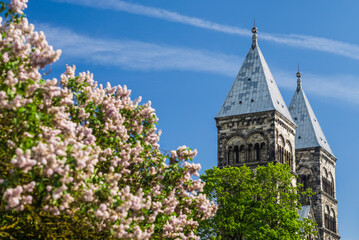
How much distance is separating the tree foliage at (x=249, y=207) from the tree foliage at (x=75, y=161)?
70.4 ft

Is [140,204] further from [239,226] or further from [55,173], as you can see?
[239,226]

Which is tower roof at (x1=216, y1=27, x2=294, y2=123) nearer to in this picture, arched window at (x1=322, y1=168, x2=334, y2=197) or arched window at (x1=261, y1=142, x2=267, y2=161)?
arched window at (x1=261, y1=142, x2=267, y2=161)

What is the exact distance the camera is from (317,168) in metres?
72.6

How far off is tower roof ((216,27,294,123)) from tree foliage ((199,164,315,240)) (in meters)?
14.6

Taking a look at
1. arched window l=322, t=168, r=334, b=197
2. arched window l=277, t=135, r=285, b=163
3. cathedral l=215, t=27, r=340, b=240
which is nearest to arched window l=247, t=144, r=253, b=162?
cathedral l=215, t=27, r=340, b=240

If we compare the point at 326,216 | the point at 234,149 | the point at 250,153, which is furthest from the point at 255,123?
the point at 326,216

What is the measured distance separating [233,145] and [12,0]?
1808 inches

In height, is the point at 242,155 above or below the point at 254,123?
below

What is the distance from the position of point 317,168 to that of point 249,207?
32.9 m

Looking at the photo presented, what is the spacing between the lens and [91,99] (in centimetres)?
1734

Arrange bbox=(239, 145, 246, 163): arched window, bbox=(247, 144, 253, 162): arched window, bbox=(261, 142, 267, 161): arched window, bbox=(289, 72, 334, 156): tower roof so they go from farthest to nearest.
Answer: bbox=(289, 72, 334, 156): tower roof
bbox=(239, 145, 246, 163): arched window
bbox=(247, 144, 253, 162): arched window
bbox=(261, 142, 267, 161): arched window

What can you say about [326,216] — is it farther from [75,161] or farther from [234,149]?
[75,161]

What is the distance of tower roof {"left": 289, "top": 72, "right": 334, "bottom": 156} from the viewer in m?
74.1

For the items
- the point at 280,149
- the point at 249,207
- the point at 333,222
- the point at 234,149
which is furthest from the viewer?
the point at 333,222
